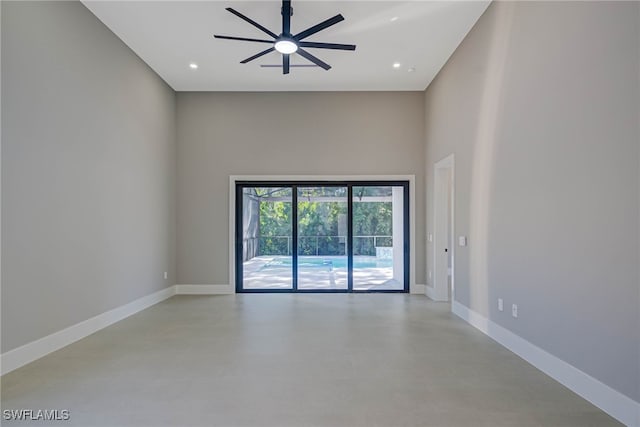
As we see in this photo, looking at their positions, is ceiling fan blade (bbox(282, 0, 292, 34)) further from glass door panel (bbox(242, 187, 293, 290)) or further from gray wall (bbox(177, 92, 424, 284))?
glass door panel (bbox(242, 187, 293, 290))

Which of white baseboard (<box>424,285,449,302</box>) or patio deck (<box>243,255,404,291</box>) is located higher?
patio deck (<box>243,255,404,291</box>)

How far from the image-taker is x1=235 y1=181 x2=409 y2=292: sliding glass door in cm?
657

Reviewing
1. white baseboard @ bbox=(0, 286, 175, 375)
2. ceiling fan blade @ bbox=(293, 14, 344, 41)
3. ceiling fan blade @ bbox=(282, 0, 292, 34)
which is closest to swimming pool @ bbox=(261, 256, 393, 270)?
white baseboard @ bbox=(0, 286, 175, 375)

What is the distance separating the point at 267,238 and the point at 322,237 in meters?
1.03

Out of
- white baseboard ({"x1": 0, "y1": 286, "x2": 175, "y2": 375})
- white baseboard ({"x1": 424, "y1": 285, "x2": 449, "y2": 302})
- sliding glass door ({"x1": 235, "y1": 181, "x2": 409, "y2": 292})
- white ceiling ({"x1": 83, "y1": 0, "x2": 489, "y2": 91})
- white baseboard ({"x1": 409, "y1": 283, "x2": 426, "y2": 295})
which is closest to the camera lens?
white baseboard ({"x1": 0, "y1": 286, "x2": 175, "y2": 375})

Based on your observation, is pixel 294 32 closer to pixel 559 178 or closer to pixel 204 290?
pixel 559 178

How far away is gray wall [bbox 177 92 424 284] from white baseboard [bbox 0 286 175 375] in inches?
61.3

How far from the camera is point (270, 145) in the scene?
6.52m

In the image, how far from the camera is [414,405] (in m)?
2.44

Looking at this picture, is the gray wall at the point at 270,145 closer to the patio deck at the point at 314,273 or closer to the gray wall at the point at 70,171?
the patio deck at the point at 314,273

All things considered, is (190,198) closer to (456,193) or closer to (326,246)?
(326,246)

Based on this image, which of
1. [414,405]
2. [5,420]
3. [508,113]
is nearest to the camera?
[5,420]

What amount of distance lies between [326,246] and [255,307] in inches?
71.6

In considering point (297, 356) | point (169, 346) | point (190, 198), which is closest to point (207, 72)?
point (190, 198)
